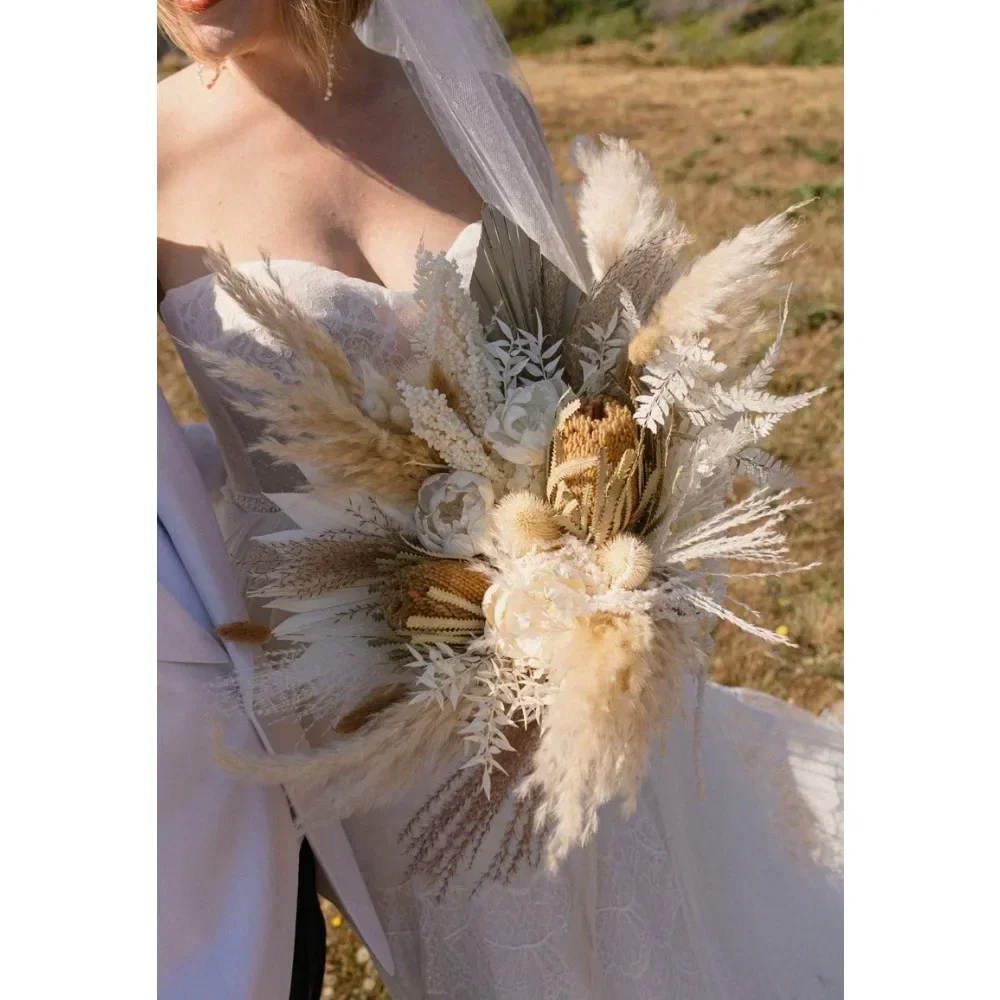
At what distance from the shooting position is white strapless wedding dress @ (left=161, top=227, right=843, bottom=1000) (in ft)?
4.31

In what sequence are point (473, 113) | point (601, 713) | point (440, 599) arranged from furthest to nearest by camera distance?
point (473, 113)
point (440, 599)
point (601, 713)

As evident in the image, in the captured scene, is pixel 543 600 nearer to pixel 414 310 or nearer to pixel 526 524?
pixel 526 524

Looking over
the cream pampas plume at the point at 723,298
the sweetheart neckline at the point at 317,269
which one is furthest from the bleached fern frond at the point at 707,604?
the sweetheart neckline at the point at 317,269

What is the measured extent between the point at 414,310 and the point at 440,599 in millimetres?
424

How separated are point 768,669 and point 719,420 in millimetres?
1842

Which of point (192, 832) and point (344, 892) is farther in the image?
point (344, 892)

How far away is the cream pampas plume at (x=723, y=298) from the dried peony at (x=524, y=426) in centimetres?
10

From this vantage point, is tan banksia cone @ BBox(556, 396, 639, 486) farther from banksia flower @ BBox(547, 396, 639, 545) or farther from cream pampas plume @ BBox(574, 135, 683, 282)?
cream pampas plume @ BBox(574, 135, 683, 282)

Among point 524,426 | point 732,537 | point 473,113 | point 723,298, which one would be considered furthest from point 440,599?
point 473,113

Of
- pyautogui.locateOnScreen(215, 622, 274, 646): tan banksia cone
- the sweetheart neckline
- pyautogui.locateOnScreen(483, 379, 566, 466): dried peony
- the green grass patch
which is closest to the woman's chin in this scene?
the sweetheart neckline

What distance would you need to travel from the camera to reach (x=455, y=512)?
1.08 m

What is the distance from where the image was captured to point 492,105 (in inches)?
50.5
